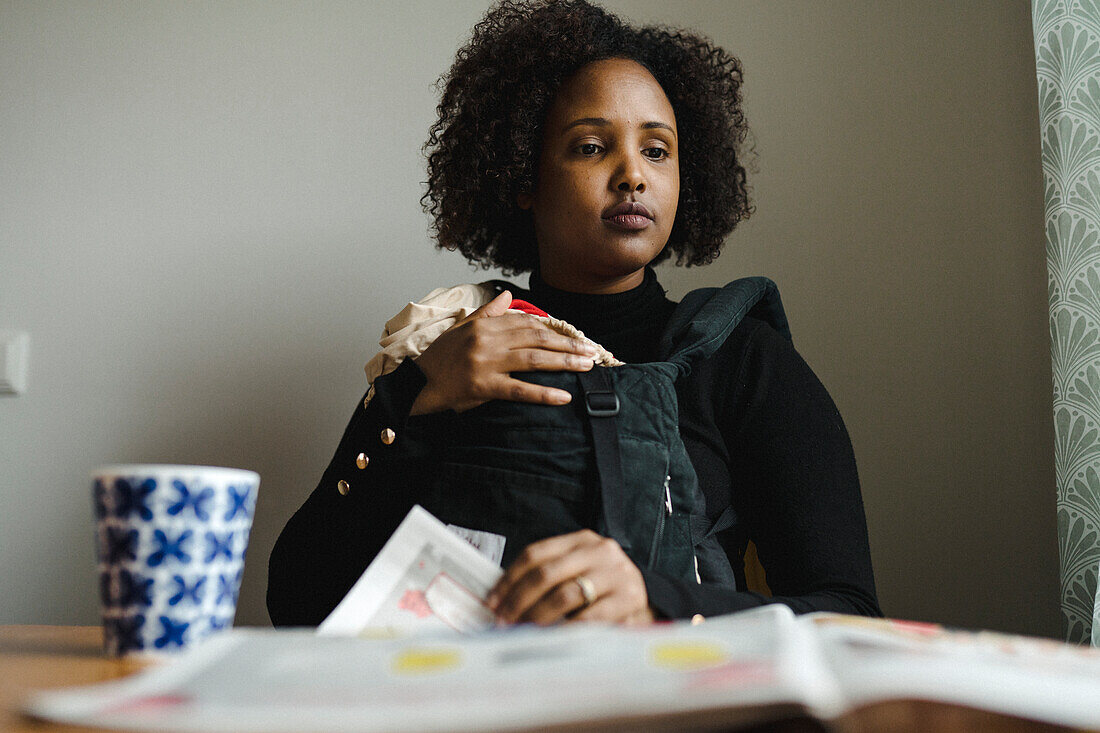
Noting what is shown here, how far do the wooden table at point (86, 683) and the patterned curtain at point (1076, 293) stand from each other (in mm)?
692

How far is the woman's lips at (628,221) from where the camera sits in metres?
0.99

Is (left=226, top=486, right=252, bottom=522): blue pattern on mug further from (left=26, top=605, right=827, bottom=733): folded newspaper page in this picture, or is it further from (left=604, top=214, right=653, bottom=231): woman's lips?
(left=604, top=214, right=653, bottom=231): woman's lips

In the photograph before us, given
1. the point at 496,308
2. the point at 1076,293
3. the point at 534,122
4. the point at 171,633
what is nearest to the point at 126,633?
the point at 171,633

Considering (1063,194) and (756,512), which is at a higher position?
(1063,194)

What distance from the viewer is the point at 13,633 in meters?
0.62

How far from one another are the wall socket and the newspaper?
1.03 meters

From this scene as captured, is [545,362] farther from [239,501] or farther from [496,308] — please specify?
[239,501]

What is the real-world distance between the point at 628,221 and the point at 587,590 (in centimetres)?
54

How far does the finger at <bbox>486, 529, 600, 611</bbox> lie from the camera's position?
54cm

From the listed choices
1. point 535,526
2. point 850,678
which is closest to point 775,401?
point 535,526

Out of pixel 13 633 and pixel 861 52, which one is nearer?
pixel 13 633

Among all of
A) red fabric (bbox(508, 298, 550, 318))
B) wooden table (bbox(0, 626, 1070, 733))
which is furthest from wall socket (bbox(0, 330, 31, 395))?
red fabric (bbox(508, 298, 550, 318))

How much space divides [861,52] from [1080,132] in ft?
1.45

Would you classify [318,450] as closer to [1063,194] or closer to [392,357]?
[392,357]
